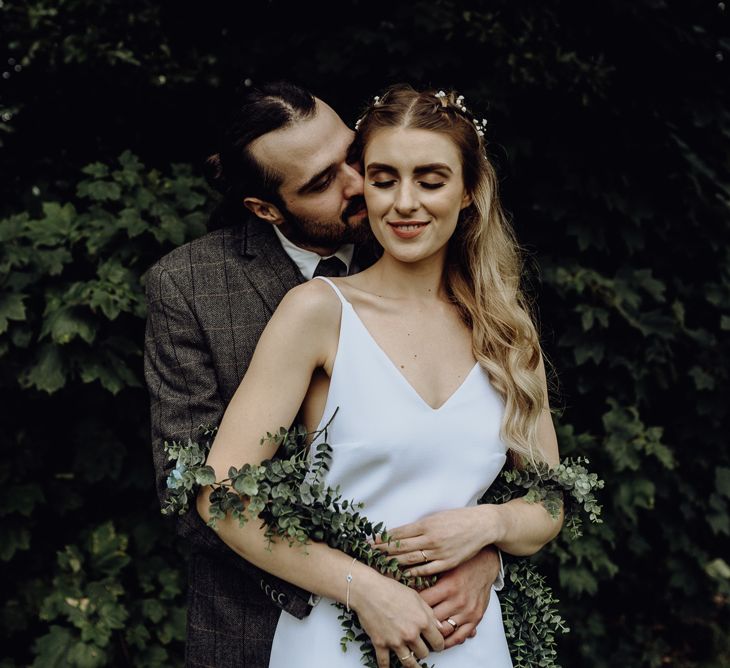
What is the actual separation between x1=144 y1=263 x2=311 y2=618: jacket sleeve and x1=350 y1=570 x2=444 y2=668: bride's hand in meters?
0.33

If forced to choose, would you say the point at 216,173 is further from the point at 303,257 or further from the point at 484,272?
the point at 484,272

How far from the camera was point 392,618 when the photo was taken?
5.96 ft

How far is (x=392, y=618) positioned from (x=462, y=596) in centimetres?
22

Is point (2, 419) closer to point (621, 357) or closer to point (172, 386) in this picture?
point (172, 386)

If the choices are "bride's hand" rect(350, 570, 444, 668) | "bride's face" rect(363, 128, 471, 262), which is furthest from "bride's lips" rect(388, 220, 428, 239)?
"bride's hand" rect(350, 570, 444, 668)

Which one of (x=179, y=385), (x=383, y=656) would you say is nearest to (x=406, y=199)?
(x=179, y=385)

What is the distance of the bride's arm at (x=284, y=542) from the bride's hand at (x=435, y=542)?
0.07 m

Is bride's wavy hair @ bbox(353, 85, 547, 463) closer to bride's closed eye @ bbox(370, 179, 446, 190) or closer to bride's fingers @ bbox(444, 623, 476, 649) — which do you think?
bride's closed eye @ bbox(370, 179, 446, 190)

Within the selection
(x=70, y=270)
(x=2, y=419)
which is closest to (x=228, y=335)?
(x=70, y=270)

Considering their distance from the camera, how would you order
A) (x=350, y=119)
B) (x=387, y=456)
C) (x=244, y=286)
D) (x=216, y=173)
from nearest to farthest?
(x=387, y=456), (x=244, y=286), (x=216, y=173), (x=350, y=119)

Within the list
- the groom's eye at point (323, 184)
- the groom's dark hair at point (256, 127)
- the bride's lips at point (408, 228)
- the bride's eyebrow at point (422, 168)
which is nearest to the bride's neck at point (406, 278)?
the bride's lips at point (408, 228)

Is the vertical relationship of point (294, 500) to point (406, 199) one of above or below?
below

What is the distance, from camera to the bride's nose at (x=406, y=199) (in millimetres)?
1966

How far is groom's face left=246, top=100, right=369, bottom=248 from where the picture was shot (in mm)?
2393
